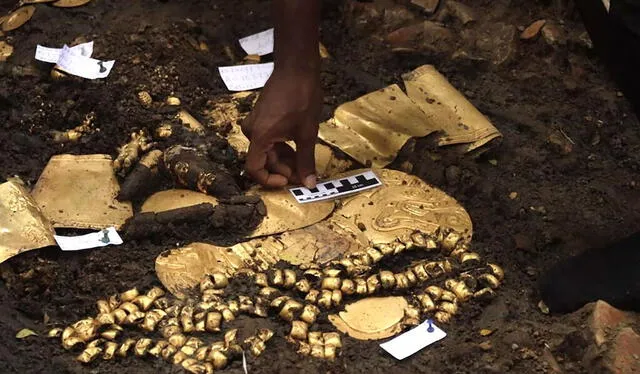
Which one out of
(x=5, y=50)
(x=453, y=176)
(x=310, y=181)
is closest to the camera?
(x=310, y=181)

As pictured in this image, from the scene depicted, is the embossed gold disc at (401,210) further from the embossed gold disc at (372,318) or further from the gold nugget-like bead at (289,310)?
the gold nugget-like bead at (289,310)

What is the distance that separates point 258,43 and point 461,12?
630mm

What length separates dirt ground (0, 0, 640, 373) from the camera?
1810mm

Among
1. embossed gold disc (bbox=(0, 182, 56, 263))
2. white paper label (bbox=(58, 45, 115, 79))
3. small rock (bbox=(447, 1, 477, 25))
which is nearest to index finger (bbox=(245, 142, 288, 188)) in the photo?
embossed gold disc (bbox=(0, 182, 56, 263))

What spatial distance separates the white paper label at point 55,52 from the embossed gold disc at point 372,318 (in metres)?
1.23

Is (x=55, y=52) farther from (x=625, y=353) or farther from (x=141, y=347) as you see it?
(x=625, y=353)

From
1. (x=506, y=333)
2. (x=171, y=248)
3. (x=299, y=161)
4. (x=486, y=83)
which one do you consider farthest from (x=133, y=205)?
(x=486, y=83)

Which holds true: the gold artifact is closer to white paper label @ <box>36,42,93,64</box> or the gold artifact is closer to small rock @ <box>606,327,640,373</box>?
white paper label @ <box>36,42,93,64</box>

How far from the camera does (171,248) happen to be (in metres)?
2.06

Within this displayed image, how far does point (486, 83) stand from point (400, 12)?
386 millimetres

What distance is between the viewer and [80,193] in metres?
2.20

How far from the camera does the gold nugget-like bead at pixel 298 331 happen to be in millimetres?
1831

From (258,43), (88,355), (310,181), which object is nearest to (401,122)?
(310,181)

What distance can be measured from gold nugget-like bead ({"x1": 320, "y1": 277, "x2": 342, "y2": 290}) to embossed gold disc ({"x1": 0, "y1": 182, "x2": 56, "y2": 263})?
604 millimetres
